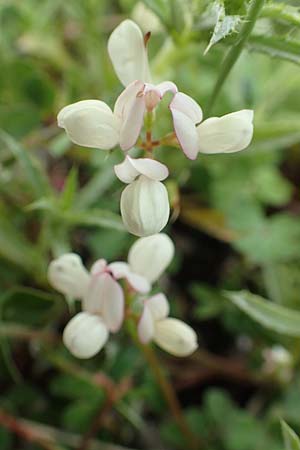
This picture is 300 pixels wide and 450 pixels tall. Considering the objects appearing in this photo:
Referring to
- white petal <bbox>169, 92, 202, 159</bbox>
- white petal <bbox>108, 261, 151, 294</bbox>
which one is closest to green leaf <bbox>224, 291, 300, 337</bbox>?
white petal <bbox>108, 261, 151, 294</bbox>

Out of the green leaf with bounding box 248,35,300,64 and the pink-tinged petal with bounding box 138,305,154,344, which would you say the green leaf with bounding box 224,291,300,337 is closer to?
the pink-tinged petal with bounding box 138,305,154,344

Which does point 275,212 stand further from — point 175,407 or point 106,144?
A: point 106,144

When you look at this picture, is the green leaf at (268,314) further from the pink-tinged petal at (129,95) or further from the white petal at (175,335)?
the pink-tinged petal at (129,95)

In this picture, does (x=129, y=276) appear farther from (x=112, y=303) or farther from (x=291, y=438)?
(x=291, y=438)

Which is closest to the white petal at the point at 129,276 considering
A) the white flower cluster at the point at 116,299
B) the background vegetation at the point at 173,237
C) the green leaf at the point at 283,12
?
the white flower cluster at the point at 116,299

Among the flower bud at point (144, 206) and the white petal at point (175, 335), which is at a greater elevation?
the flower bud at point (144, 206)

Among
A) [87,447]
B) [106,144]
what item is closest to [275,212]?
[87,447]
